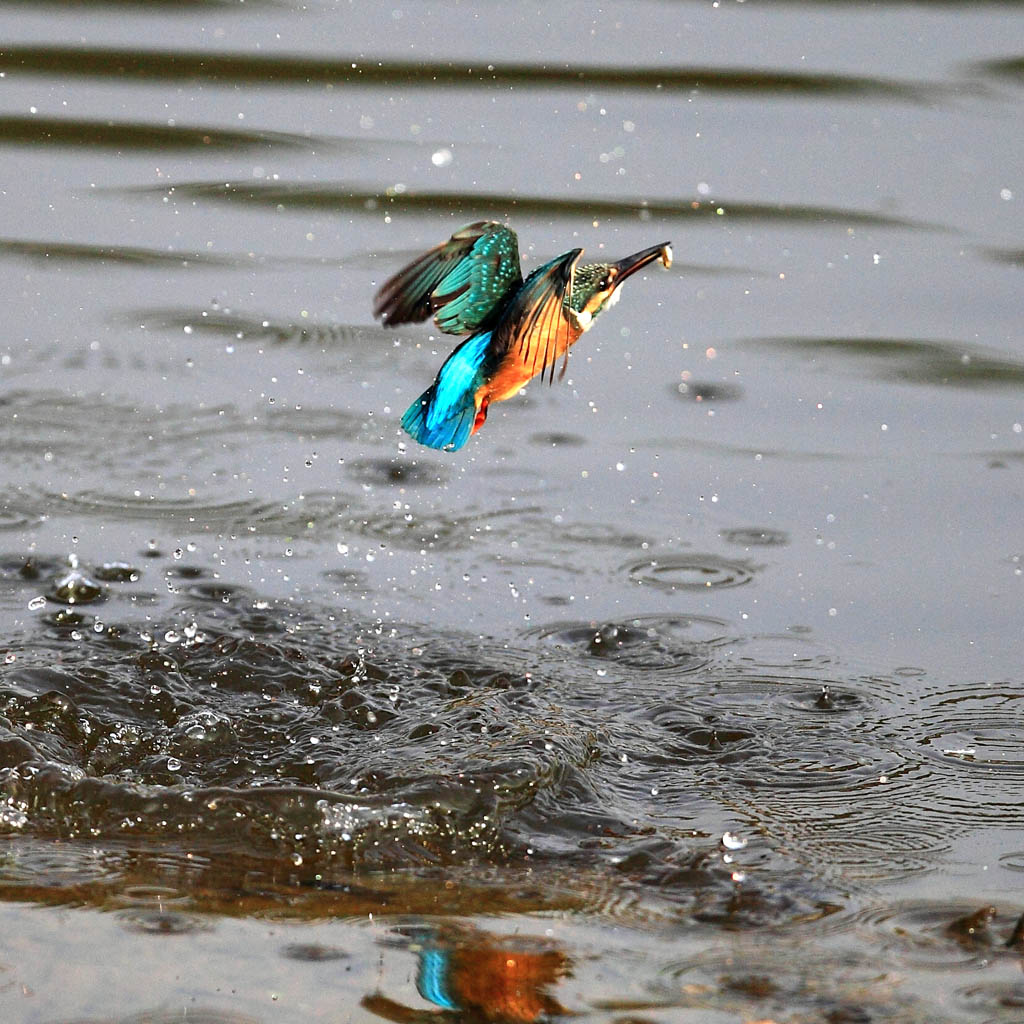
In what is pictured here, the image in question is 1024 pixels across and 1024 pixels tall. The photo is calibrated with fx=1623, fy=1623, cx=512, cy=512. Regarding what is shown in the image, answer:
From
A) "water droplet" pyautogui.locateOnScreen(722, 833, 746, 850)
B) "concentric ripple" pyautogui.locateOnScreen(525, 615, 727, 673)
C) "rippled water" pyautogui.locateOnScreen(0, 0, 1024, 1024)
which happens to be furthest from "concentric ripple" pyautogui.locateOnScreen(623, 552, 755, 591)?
"water droplet" pyautogui.locateOnScreen(722, 833, 746, 850)

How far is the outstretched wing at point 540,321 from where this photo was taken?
85.7 inches

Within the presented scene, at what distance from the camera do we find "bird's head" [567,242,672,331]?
2279 mm

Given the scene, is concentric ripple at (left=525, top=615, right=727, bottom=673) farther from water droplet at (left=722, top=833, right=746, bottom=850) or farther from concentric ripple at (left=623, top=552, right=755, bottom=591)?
water droplet at (left=722, top=833, right=746, bottom=850)

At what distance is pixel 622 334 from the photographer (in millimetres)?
4934

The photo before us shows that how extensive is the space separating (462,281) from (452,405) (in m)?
0.20

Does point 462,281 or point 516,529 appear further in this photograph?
point 516,529

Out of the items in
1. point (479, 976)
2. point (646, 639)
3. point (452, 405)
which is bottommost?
point (479, 976)

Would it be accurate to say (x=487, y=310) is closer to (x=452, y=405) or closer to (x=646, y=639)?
(x=452, y=405)

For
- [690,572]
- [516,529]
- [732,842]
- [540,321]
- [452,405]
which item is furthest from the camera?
[516,529]

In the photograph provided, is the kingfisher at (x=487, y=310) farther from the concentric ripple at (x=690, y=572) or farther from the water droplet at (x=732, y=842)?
the concentric ripple at (x=690, y=572)

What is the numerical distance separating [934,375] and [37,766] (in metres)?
3.07

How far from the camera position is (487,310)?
2395 millimetres

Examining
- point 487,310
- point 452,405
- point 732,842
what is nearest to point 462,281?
point 487,310

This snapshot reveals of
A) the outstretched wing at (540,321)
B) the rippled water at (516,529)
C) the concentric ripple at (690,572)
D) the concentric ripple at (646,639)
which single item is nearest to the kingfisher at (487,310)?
the outstretched wing at (540,321)
